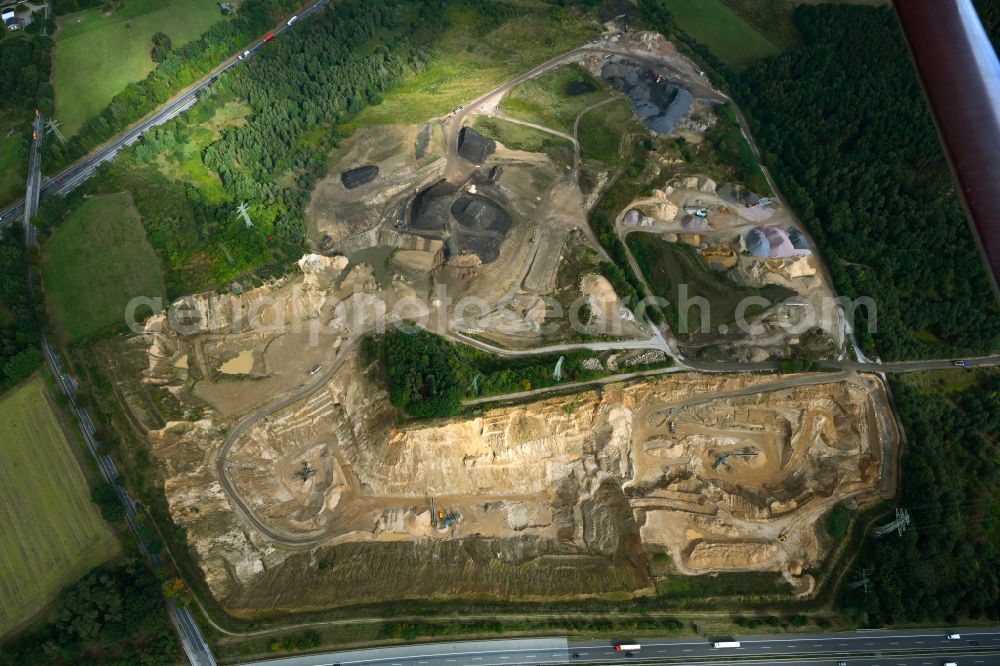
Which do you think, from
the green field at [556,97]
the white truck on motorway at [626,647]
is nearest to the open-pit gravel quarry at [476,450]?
the white truck on motorway at [626,647]

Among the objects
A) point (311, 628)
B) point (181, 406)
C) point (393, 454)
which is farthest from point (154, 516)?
point (393, 454)

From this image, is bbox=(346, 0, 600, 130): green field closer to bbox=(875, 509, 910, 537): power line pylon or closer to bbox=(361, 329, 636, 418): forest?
bbox=(361, 329, 636, 418): forest

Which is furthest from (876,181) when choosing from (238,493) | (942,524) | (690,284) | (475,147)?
(238,493)

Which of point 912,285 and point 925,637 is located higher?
point 912,285

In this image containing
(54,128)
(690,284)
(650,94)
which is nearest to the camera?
(690,284)

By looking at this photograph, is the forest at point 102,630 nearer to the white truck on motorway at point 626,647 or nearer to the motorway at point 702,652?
the motorway at point 702,652

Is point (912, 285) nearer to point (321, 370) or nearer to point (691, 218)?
point (691, 218)

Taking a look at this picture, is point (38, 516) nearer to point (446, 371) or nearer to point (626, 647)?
point (446, 371)
